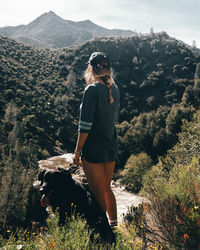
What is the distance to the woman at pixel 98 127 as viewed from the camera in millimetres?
2170

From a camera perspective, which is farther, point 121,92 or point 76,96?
point 121,92

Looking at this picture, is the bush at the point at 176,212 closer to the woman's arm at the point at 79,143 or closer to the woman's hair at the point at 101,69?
the woman's arm at the point at 79,143

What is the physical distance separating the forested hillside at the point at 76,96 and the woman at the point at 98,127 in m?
17.3

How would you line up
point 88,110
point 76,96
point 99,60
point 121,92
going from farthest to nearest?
point 121,92 → point 76,96 → point 99,60 → point 88,110

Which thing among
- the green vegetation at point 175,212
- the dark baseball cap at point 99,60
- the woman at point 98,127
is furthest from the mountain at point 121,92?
the dark baseball cap at point 99,60

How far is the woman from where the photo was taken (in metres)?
2.17

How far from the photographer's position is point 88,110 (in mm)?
2139

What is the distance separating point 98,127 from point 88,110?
0.24 metres

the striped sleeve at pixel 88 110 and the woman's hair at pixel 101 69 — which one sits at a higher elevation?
the woman's hair at pixel 101 69

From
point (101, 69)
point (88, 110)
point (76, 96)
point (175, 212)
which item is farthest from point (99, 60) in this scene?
point (76, 96)

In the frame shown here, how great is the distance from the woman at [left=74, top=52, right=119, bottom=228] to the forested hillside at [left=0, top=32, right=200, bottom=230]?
56.8 feet

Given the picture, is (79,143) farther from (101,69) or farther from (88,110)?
(101,69)

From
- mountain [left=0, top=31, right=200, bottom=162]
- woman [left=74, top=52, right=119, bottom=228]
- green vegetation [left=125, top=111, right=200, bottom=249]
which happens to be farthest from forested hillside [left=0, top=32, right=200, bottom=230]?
woman [left=74, top=52, right=119, bottom=228]

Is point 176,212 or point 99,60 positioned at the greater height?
point 99,60
